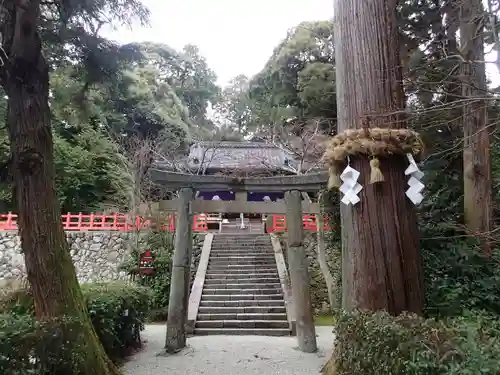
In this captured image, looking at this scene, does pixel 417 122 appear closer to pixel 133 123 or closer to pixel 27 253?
pixel 27 253

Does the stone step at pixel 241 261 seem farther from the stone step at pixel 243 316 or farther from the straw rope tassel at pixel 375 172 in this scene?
the straw rope tassel at pixel 375 172

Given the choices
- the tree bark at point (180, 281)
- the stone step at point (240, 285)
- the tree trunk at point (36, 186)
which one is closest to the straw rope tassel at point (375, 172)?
the tree trunk at point (36, 186)

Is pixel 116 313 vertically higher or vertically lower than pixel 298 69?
lower

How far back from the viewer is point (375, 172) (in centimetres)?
259

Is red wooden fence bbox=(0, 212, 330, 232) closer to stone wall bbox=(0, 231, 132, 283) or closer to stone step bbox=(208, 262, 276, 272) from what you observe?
stone wall bbox=(0, 231, 132, 283)

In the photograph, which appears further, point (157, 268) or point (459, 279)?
point (157, 268)

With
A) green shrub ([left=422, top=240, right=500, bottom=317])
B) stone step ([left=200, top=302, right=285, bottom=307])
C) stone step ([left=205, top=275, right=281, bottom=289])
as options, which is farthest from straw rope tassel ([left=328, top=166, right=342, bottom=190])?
stone step ([left=205, top=275, right=281, bottom=289])

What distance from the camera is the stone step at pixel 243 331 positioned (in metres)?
7.72

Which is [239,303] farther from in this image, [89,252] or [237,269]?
[89,252]

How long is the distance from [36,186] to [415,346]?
2993 millimetres

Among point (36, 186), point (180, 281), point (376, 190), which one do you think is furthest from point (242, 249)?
point (376, 190)

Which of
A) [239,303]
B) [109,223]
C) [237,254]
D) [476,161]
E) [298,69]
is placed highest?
[298,69]

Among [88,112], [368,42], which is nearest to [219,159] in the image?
[88,112]

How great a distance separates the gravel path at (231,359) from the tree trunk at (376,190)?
7.40 feet
